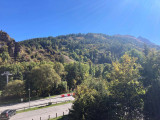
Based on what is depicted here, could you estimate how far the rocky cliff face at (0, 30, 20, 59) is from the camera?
268ft

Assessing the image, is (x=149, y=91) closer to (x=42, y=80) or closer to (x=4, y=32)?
(x=42, y=80)

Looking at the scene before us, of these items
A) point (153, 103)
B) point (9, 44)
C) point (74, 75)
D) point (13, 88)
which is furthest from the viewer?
point (9, 44)

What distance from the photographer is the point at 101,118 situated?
1077 centimetres

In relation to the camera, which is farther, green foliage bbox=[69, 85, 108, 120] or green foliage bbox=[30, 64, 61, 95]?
green foliage bbox=[30, 64, 61, 95]

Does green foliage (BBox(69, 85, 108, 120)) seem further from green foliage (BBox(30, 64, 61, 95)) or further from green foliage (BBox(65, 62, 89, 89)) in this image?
green foliage (BBox(65, 62, 89, 89))

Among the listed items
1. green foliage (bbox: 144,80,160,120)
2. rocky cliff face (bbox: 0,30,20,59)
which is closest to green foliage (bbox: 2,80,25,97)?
green foliage (bbox: 144,80,160,120)

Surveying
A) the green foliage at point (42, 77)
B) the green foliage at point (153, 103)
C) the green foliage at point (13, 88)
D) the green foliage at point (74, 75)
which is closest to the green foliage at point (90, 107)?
the green foliage at point (153, 103)

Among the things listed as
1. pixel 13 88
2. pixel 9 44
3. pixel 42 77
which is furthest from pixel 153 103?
pixel 9 44

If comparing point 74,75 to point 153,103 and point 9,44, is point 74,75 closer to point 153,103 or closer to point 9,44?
point 153,103

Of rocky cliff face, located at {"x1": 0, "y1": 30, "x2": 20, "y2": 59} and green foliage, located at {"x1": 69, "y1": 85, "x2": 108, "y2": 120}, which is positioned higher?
rocky cliff face, located at {"x1": 0, "y1": 30, "x2": 20, "y2": 59}

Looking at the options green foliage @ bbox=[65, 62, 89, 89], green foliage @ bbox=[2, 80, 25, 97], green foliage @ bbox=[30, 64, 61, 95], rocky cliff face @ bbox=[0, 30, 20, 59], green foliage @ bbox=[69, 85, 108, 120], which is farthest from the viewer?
rocky cliff face @ bbox=[0, 30, 20, 59]

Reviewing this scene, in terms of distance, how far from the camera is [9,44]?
8525cm

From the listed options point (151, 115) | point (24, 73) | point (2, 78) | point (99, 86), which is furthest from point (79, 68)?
point (151, 115)

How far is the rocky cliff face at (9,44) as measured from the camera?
268 ft
